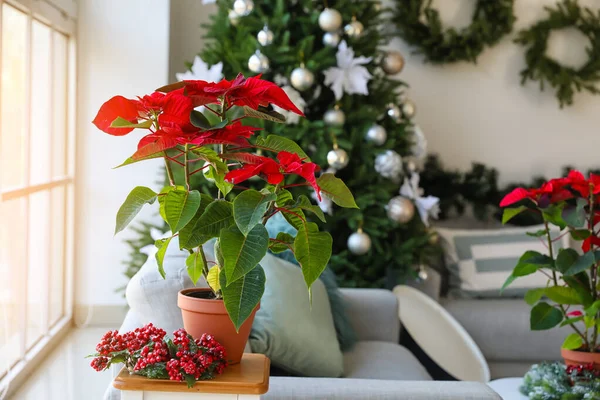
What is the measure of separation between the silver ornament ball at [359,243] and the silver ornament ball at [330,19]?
887mm

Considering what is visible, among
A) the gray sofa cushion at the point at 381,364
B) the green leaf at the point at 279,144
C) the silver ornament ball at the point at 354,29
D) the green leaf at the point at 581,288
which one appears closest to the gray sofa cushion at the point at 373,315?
the gray sofa cushion at the point at 381,364

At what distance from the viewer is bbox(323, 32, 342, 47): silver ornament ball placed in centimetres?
294

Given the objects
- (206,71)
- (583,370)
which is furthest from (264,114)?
(206,71)

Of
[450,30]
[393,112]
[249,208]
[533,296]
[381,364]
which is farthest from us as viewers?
[450,30]

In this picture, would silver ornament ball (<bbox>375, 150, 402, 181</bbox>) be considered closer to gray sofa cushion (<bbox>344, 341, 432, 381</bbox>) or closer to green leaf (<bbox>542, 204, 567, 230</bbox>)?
gray sofa cushion (<bbox>344, 341, 432, 381</bbox>)

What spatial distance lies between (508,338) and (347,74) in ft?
4.48

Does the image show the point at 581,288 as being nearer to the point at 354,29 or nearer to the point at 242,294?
the point at 242,294

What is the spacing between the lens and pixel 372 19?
3145 mm

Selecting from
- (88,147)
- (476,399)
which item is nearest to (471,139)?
(88,147)

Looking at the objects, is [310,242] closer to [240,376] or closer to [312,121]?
[240,376]

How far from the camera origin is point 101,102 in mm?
3424

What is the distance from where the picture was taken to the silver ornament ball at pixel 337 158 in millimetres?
2850

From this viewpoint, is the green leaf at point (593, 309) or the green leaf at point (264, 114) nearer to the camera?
the green leaf at point (264, 114)

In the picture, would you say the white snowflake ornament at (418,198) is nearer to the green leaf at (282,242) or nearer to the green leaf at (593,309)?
the green leaf at (593,309)
